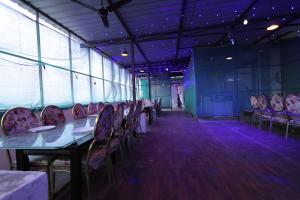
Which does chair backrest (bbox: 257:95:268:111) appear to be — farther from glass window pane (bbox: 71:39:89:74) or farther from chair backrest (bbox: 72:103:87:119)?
glass window pane (bbox: 71:39:89:74)

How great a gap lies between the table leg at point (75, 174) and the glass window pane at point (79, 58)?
482cm

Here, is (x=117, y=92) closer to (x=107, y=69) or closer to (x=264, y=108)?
(x=107, y=69)

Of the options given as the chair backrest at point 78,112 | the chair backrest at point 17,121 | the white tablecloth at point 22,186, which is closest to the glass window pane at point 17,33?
the chair backrest at point 78,112

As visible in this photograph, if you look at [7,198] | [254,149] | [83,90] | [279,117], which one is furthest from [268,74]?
[7,198]

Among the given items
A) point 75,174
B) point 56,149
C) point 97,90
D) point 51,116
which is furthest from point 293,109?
point 97,90

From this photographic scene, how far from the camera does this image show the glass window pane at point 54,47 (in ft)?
14.5

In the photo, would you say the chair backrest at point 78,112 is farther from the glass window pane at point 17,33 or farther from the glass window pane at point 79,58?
the glass window pane at point 79,58

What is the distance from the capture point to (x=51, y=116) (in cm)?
257

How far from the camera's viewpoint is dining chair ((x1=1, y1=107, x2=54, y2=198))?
1661 millimetres

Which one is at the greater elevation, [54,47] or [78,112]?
[54,47]

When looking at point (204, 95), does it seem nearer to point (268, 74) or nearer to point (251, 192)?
point (268, 74)

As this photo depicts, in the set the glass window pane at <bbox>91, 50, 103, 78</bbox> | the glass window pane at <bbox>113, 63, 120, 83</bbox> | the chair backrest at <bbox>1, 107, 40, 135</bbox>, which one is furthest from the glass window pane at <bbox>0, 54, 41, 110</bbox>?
the glass window pane at <bbox>113, 63, 120, 83</bbox>

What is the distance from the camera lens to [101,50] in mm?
7824

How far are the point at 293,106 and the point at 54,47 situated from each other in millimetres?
6091
